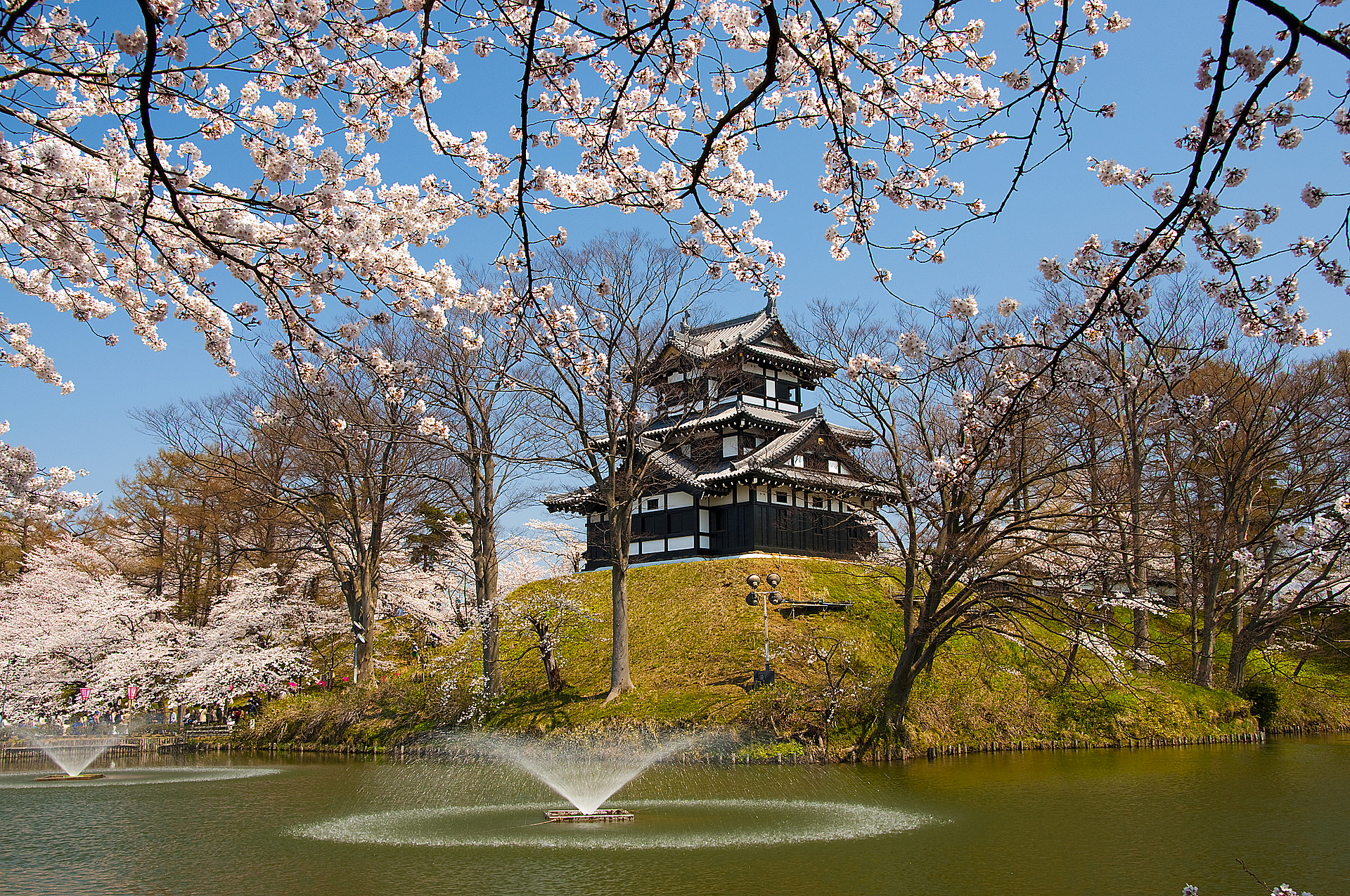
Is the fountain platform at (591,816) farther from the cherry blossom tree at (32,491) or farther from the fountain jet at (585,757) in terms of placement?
the cherry blossom tree at (32,491)

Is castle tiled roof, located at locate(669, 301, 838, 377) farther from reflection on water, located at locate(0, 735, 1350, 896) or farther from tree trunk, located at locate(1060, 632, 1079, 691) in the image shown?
reflection on water, located at locate(0, 735, 1350, 896)

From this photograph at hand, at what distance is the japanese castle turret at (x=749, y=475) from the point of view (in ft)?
97.8

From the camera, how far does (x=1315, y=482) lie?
79.8ft

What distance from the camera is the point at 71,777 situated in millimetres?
18203

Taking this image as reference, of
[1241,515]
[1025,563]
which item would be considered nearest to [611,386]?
[1025,563]

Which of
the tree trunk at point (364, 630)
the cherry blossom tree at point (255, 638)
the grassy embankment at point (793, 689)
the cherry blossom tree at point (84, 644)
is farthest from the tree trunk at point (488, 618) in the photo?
the cherry blossom tree at point (84, 644)

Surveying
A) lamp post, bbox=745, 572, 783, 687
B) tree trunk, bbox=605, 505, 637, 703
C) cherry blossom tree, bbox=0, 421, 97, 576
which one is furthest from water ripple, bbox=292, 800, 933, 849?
tree trunk, bbox=605, 505, 637, 703

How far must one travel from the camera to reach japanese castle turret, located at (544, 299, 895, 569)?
29797 millimetres

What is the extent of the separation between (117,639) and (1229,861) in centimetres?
3305

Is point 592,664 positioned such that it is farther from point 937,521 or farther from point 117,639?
point 117,639

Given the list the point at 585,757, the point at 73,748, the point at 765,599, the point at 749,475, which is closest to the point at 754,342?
the point at 749,475

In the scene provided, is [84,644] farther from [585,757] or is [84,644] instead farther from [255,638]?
[585,757]

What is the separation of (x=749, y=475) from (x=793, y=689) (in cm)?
1125

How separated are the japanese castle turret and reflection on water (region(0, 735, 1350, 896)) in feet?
46.2
